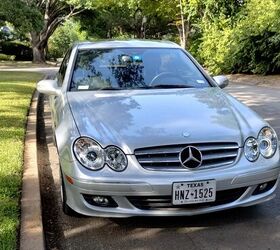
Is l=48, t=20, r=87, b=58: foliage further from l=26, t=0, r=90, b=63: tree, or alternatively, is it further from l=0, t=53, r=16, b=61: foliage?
l=26, t=0, r=90, b=63: tree

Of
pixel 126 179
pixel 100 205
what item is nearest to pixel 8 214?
pixel 100 205

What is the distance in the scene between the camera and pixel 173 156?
383 cm

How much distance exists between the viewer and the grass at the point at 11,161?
3.93 metres

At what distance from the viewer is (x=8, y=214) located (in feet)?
13.8

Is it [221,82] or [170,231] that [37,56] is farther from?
[170,231]

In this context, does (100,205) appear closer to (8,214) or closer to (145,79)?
(8,214)

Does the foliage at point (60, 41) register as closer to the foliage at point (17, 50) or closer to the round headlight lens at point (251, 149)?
the foliage at point (17, 50)

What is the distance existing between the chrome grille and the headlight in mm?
344

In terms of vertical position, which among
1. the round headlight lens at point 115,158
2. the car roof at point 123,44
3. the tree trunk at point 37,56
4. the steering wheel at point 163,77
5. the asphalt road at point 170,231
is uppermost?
the car roof at point 123,44

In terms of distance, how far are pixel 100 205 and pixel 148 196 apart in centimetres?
41

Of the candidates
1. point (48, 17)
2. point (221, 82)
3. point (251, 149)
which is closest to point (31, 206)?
point (251, 149)

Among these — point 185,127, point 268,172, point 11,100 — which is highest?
point 185,127

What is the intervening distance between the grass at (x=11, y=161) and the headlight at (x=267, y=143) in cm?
211

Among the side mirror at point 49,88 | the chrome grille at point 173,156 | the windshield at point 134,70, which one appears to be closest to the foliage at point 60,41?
the side mirror at point 49,88
